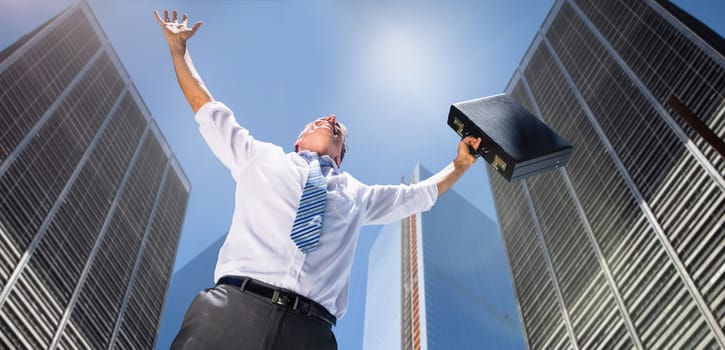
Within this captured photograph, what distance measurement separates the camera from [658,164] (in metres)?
49.0

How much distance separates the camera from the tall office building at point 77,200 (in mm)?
47125

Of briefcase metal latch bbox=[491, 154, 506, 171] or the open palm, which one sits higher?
the open palm

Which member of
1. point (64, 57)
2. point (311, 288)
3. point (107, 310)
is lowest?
point (107, 310)

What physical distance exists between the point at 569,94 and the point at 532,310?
29077mm

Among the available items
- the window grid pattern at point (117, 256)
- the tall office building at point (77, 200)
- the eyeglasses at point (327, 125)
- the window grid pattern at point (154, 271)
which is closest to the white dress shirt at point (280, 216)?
the eyeglasses at point (327, 125)

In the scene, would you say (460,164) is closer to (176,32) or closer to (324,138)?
(324,138)

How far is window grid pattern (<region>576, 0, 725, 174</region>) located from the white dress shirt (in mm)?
47965

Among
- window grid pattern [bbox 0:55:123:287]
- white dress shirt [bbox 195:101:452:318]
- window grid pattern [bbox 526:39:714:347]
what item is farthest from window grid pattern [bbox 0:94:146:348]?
window grid pattern [bbox 526:39:714:347]

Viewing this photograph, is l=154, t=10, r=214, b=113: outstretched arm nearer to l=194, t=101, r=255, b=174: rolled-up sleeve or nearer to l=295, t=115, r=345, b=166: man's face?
l=194, t=101, r=255, b=174: rolled-up sleeve

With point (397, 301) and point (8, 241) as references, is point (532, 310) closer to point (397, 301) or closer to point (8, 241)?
point (8, 241)

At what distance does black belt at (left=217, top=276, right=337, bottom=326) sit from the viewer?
2199 mm

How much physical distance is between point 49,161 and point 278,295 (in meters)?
62.3

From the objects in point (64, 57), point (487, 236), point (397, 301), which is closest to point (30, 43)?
point (64, 57)

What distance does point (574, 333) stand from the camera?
176 feet
